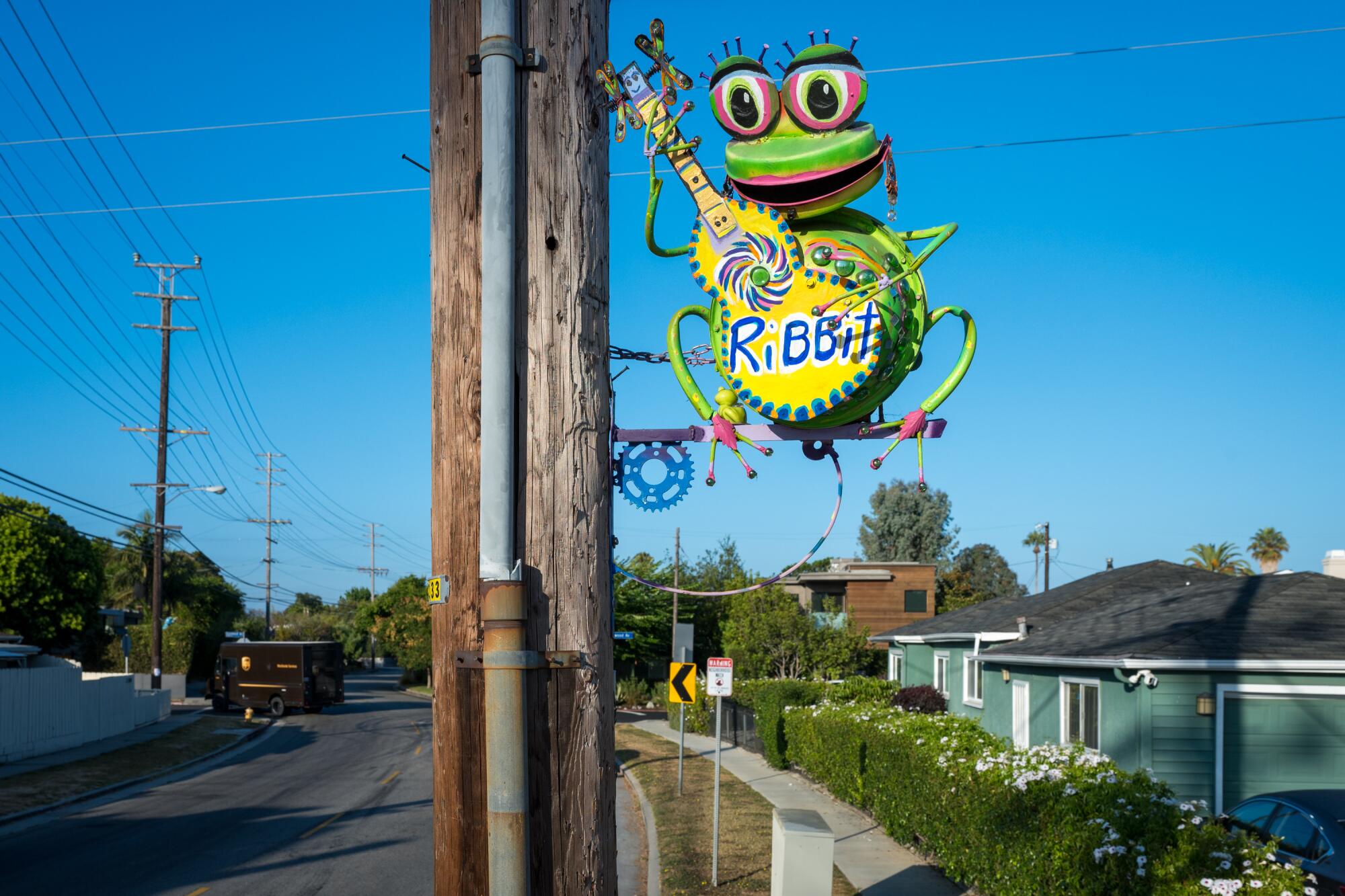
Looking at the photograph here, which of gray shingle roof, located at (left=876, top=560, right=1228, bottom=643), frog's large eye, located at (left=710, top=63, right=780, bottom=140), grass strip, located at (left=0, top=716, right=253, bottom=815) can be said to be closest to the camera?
frog's large eye, located at (left=710, top=63, right=780, bottom=140)

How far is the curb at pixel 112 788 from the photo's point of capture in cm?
2117

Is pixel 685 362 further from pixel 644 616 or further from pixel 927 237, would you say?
pixel 644 616

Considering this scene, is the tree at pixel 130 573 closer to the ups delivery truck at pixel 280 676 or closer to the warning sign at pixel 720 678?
the ups delivery truck at pixel 280 676

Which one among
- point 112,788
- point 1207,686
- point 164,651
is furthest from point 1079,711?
point 164,651

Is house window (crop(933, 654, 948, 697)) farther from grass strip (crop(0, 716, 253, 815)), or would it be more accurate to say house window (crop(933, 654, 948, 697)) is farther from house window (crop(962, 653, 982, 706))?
grass strip (crop(0, 716, 253, 815))

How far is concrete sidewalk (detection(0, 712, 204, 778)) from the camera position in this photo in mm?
27531

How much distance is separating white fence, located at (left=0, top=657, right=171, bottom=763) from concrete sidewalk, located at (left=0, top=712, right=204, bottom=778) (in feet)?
0.93

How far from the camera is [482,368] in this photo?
3.04 metres

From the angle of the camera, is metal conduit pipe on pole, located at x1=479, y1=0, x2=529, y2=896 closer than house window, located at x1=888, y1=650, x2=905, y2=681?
Yes

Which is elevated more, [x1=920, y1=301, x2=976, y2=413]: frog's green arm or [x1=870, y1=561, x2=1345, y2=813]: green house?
[x1=920, y1=301, x2=976, y2=413]: frog's green arm

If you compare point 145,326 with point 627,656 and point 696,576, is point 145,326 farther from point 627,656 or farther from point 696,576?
point 696,576

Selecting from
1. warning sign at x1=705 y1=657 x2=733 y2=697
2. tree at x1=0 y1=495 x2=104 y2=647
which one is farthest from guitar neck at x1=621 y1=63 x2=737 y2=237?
tree at x1=0 y1=495 x2=104 y2=647

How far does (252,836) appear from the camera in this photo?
18.7 meters

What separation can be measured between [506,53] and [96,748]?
34.5 meters
